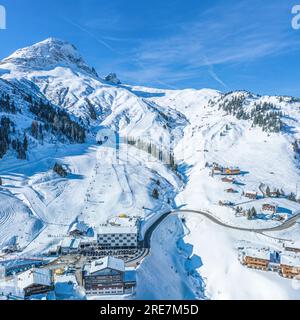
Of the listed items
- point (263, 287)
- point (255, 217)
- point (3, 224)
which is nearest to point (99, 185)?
point (3, 224)

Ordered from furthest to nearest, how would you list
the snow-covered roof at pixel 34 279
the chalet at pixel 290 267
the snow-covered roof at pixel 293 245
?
the snow-covered roof at pixel 293 245 < the chalet at pixel 290 267 < the snow-covered roof at pixel 34 279

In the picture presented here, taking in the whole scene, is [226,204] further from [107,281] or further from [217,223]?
[107,281]

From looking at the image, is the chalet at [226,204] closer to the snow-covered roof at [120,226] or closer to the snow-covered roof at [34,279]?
the snow-covered roof at [120,226]

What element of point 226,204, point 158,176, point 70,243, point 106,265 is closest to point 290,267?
point 226,204

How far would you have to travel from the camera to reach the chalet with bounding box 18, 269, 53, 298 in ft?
91.1

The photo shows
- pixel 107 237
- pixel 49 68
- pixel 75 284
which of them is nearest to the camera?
pixel 75 284

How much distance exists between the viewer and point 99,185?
6475cm

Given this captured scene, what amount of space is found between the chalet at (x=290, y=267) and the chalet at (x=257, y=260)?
1785 mm

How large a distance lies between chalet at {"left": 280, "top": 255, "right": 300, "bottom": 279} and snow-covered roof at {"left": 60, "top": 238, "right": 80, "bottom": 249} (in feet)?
88.8

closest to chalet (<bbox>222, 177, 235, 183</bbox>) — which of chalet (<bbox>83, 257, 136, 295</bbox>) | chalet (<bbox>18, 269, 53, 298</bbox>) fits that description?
chalet (<bbox>83, 257, 136, 295</bbox>)

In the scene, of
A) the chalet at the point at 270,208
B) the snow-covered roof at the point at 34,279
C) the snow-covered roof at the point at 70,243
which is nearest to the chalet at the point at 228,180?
the chalet at the point at 270,208

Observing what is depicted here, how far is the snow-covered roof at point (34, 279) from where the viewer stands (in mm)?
27969
